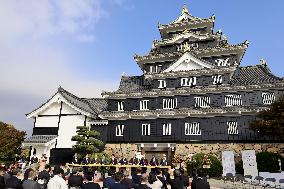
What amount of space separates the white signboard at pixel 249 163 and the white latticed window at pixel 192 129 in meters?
5.83

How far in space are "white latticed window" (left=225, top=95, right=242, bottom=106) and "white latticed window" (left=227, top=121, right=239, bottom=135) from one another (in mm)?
2129

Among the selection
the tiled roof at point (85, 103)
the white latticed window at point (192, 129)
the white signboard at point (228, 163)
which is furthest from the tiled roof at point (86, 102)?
the white signboard at point (228, 163)

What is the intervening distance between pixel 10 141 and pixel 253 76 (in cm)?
3392

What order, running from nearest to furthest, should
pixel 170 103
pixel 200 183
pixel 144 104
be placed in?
pixel 200 183, pixel 170 103, pixel 144 104

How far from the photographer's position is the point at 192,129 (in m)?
28.9

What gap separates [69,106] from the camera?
3247cm

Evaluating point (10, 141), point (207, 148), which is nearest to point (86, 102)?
point (10, 141)

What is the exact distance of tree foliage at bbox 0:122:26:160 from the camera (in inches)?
1495

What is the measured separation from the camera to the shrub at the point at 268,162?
23955 millimetres

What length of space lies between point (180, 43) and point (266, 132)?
53.6 ft

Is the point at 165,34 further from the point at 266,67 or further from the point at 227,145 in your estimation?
the point at 227,145

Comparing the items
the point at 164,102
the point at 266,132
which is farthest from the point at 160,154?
the point at 266,132

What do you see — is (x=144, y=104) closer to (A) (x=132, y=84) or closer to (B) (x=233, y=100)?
(A) (x=132, y=84)

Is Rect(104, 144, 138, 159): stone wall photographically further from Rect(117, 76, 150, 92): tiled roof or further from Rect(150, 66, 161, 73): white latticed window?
Rect(150, 66, 161, 73): white latticed window
